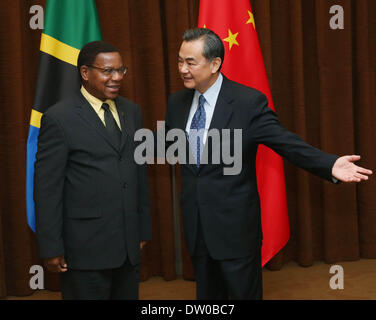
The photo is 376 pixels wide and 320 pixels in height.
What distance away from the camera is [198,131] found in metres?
2.19

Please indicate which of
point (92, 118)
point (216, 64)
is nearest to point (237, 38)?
point (216, 64)

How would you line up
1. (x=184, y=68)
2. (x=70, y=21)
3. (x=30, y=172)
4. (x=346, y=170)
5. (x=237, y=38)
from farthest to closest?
1. (x=237, y=38)
2. (x=70, y=21)
3. (x=30, y=172)
4. (x=184, y=68)
5. (x=346, y=170)

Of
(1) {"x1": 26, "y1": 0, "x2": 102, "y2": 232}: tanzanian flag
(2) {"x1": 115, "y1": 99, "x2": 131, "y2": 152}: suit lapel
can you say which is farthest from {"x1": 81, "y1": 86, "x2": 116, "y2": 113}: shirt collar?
(1) {"x1": 26, "y1": 0, "x2": 102, "y2": 232}: tanzanian flag

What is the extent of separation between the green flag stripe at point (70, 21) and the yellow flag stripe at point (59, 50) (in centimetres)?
2

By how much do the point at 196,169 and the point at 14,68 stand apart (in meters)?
1.71

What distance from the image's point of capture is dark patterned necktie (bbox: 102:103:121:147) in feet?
6.93

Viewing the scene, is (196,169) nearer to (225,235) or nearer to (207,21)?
(225,235)

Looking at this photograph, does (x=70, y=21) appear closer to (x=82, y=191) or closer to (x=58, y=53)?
(x=58, y=53)

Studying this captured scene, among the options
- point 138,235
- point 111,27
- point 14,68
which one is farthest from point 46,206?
point 111,27

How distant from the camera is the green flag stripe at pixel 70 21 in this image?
2.79m

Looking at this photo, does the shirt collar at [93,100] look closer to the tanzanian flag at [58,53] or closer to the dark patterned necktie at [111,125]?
the dark patterned necktie at [111,125]

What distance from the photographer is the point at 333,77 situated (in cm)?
366

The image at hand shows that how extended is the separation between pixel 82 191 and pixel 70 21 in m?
1.28

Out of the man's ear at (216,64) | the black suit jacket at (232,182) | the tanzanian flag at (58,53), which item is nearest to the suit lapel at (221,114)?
the black suit jacket at (232,182)
